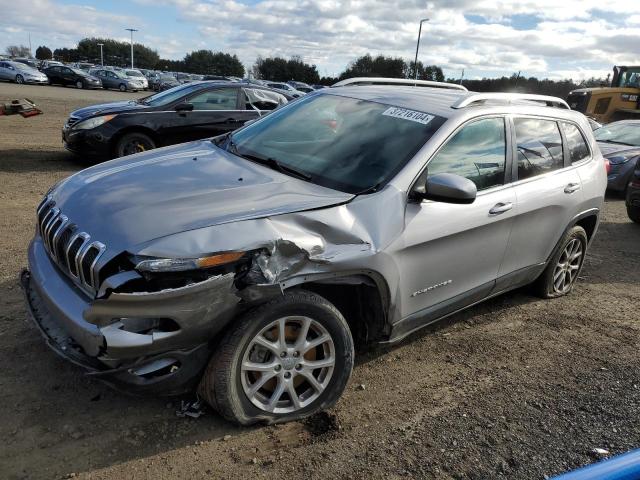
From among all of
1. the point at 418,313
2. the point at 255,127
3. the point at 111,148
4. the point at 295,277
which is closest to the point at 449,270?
the point at 418,313

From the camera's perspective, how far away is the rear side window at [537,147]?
3973mm

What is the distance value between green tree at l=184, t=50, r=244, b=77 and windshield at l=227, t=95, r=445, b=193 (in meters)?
88.5

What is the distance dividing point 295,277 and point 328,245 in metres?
0.26

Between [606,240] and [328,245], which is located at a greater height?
[328,245]

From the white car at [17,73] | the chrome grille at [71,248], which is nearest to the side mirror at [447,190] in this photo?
the chrome grille at [71,248]

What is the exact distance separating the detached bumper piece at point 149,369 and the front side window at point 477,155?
5.86 ft

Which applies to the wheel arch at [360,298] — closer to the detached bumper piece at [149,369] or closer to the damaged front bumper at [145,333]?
the damaged front bumper at [145,333]

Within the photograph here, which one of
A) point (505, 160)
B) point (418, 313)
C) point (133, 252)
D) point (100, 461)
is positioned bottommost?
point (100, 461)

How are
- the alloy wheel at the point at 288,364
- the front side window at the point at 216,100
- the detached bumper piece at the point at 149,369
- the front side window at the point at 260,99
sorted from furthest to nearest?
1. the front side window at the point at 260,99
2. the front side window at the point at 216,100
3. the alloy wheel at the point at 288,364
4. the detached bumper piece at the point at 149,369

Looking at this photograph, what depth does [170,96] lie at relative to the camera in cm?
914

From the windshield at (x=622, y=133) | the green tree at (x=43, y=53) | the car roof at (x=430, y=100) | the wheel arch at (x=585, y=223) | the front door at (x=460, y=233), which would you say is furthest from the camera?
the green tree at (x=43, y=53)

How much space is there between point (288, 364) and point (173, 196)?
42.6 inches

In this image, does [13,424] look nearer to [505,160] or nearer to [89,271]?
[89,271]

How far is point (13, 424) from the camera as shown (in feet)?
8.94
